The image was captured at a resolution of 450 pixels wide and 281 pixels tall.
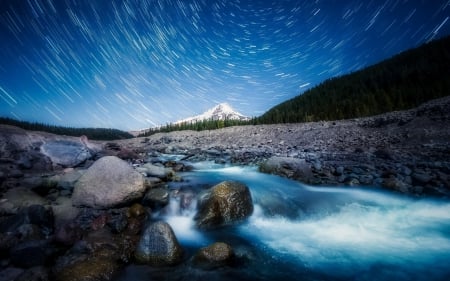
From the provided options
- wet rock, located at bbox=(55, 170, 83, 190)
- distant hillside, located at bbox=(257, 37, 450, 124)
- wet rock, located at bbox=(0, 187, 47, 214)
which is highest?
distant hillside, located at bbox=(257, 37, 450, 124)

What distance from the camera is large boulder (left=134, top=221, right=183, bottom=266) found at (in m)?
5.32

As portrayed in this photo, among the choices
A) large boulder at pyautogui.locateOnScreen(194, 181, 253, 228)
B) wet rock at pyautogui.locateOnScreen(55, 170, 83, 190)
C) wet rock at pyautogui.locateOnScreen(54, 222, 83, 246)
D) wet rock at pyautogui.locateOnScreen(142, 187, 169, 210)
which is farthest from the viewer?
wet rock at pyautogui.locateOnScreen(55, 170, 83, 190)

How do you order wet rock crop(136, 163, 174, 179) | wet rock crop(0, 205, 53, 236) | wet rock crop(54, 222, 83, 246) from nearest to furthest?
wet rock crop(54, 222, 83, 246) < wet rock crop(0, 205, 53, 236) < wet rock crop(136, 163, 174, 179)

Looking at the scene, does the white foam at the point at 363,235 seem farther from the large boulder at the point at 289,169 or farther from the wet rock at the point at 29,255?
the wet rock at the point at 29,255

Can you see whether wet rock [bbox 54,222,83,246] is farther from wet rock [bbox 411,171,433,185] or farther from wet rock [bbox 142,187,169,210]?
wet rock [bbox 411,171,433,185]

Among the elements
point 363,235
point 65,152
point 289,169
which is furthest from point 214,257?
point 65,152

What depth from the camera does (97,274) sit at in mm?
4770

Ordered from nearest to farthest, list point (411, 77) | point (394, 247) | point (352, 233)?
point (394, 247) → point (352, 233) → point (411, 77)

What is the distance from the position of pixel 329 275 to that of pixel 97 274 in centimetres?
495

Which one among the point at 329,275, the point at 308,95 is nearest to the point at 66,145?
the point at 329,275

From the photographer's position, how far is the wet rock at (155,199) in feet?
26.6

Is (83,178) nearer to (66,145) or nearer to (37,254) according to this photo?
(37,254)

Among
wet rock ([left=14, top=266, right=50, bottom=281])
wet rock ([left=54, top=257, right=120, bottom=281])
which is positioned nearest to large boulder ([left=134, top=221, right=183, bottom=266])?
wet rock ([left=54, top=257, right=120, bottom=281])

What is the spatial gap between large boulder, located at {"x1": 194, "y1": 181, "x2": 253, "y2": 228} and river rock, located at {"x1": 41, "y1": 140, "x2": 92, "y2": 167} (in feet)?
34.7
